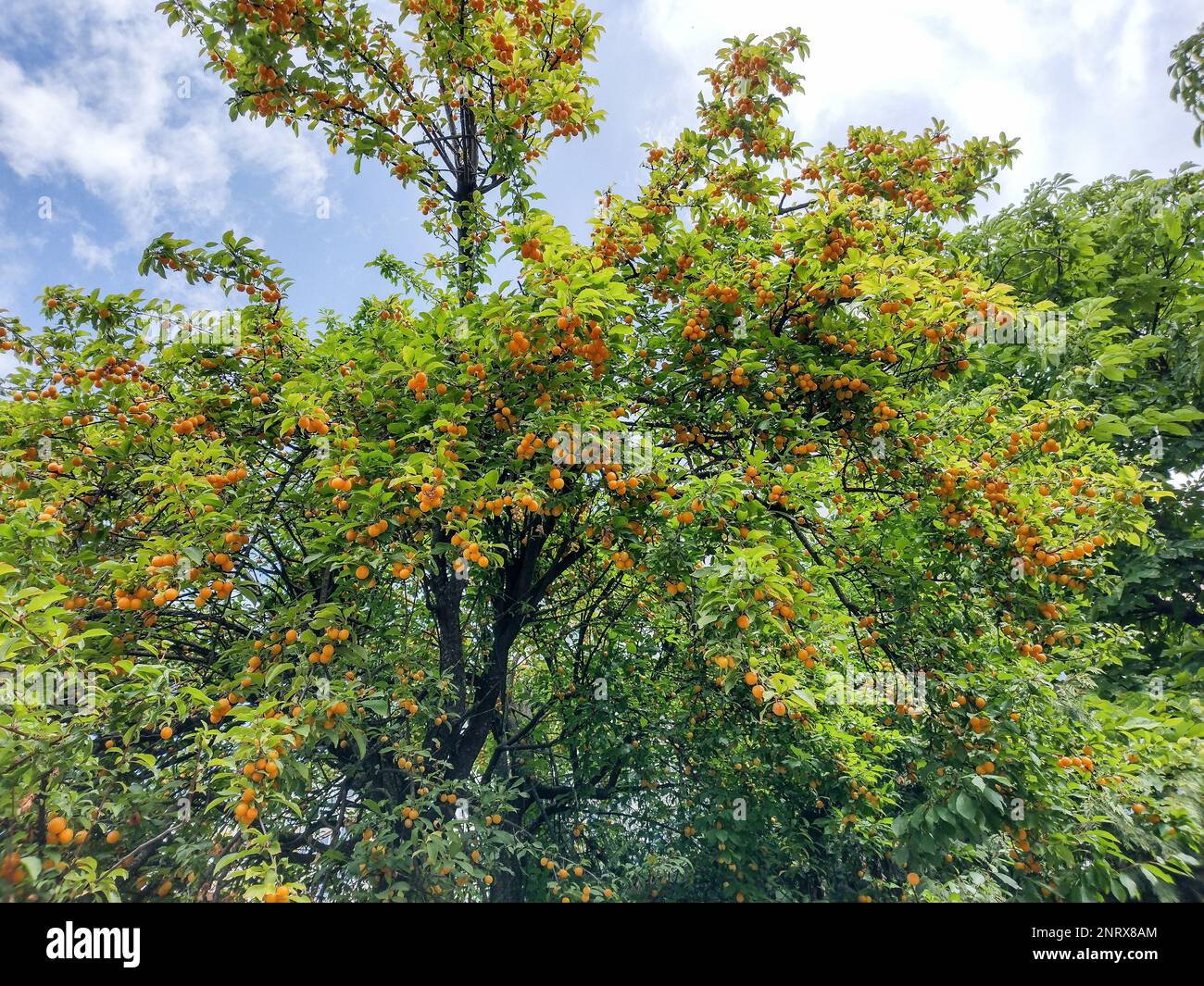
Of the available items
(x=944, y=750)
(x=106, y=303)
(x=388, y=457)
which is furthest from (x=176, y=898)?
(x=944, y=750)

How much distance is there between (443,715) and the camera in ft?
16.4

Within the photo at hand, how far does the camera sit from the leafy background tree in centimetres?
370

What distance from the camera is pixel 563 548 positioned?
6141 millimetres

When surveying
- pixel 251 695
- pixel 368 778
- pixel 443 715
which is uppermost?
pixel 251 695

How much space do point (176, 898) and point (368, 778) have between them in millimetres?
1760

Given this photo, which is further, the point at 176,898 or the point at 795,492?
the point at 795,492

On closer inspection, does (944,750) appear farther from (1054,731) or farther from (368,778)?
(368,778)

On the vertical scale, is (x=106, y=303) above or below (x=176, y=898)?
above

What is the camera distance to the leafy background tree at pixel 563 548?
12.1 ft
